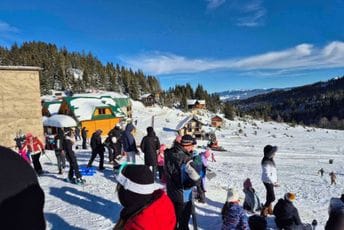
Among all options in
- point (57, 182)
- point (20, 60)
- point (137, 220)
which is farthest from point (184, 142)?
point (20, 60)

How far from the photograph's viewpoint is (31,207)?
1.21 metres

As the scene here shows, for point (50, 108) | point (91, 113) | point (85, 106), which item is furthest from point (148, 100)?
point (91, 113)

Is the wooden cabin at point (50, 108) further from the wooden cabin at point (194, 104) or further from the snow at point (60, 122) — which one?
the wooden cabin at point (194, 104)

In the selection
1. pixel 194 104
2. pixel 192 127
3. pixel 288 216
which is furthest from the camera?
pixel 194 104

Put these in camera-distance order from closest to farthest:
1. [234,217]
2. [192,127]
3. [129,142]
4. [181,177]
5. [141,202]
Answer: [141,202] < [234,217] < [181,177] < [129,142] < [192,127]

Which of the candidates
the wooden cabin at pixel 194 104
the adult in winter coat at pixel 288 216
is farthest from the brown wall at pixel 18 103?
the wooden cabin at pixel 194 104

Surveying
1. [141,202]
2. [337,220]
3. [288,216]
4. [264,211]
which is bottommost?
[264,211]

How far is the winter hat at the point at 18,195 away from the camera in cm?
112

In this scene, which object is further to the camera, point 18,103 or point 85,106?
point 85,106

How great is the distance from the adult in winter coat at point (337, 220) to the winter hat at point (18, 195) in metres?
3.32

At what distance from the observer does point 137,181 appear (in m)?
2.69

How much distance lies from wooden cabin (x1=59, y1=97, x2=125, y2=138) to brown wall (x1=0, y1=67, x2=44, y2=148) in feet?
53.8

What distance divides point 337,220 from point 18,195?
3.48 metres

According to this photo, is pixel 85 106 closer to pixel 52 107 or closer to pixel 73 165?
pixel 52 107
